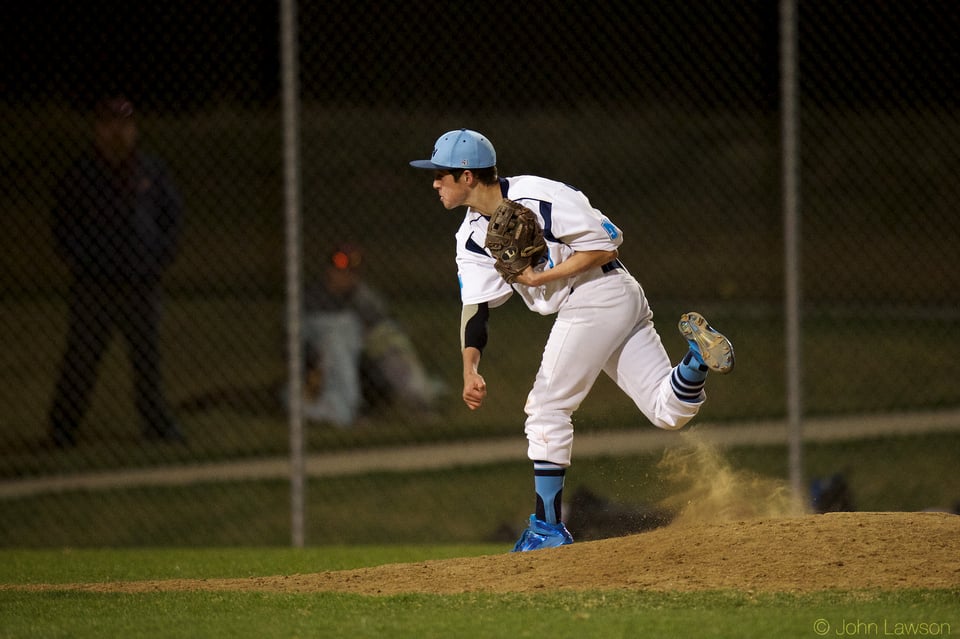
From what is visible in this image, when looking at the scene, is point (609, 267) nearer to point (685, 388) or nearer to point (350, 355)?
point (685, 388)

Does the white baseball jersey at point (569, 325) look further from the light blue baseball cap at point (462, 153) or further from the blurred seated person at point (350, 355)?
the blurred seated person at point (350, 355)

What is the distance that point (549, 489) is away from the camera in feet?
17.7

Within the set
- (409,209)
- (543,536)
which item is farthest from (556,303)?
(409,209)

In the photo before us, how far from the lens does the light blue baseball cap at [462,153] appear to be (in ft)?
17.0

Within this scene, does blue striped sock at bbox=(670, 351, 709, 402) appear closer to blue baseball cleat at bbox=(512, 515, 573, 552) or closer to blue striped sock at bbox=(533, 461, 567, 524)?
blue striped sock at bbox=(533, 461, 567, 524)

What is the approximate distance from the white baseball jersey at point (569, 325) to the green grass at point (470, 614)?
42.9 inches

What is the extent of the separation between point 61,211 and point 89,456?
1.64 meters

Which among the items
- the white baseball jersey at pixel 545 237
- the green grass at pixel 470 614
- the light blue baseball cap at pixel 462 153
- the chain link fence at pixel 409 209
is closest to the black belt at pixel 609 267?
the white baseball jersey at pixel 545 237

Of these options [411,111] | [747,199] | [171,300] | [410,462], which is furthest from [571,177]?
[410,462]

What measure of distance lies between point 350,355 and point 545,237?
4.00 metres

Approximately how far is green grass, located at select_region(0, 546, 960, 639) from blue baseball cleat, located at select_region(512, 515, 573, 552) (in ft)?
3.29

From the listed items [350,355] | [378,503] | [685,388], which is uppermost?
[685,388]

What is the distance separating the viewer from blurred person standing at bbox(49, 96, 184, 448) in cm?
765

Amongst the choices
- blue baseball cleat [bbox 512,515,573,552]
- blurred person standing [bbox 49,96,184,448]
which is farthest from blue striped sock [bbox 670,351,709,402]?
blurred person standing [bbox 49,96,184,448]
